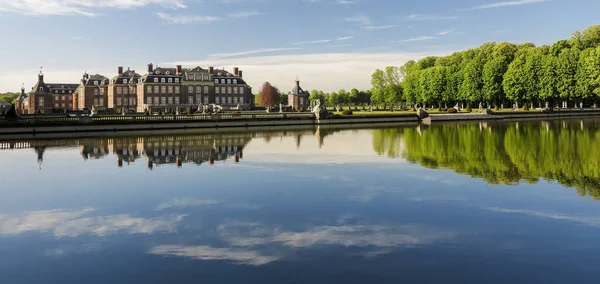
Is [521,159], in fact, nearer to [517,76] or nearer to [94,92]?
[517,76]

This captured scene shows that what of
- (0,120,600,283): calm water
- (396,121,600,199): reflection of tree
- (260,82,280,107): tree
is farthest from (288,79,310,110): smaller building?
(0,120,600,283): calm water

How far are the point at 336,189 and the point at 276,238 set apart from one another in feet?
16.4

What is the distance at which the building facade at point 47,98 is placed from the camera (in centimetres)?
10269

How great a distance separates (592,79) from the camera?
215 ft

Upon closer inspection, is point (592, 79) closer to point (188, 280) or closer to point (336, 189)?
point (336, 189)

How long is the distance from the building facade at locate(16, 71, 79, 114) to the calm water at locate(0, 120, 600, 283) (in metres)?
90.6

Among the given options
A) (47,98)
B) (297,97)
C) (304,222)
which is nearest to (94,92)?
(47,98)

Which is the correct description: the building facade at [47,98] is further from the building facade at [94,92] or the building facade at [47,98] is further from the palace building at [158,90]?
the building facade at [94,92]

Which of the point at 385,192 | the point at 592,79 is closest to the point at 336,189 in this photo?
the point at 385,192

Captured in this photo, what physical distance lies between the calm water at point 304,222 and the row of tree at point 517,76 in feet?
185

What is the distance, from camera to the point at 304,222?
33.5 feet

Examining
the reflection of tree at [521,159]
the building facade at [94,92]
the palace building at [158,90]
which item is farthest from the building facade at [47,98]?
the reflection of tree at [521,159]

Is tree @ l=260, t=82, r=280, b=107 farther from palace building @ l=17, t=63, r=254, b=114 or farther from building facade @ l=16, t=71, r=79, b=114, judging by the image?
building facade @ l=16, t=71, r=79, b=114

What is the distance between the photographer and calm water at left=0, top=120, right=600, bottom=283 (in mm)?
7539
